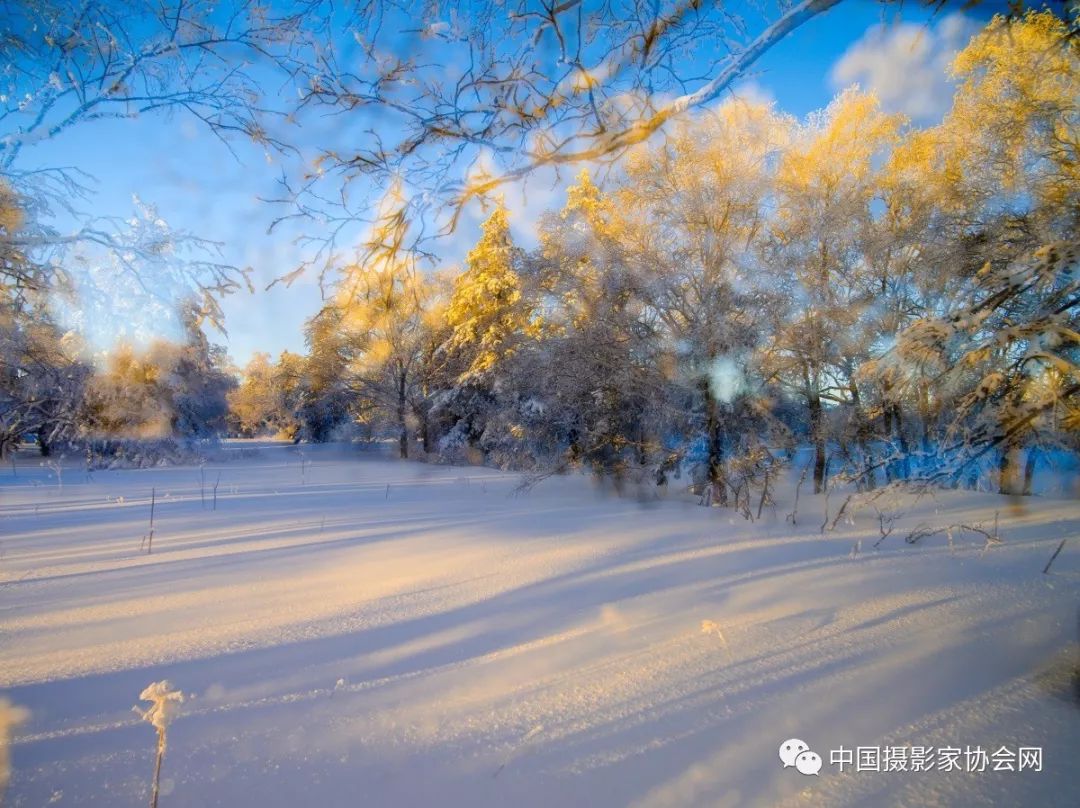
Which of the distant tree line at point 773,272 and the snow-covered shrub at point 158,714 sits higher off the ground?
the distant tree line at point 773,272

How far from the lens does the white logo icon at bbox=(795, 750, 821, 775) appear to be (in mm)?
2080

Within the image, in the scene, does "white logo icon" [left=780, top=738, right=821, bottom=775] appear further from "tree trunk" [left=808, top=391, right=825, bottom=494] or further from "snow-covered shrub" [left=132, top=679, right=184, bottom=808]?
"tree trunk" [left=808, top=391, right=825, bottom=494]

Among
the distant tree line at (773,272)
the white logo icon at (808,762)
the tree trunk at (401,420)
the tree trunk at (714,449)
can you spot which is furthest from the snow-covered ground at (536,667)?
the tree trunk at (401,420)

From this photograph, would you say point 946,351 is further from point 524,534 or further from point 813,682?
point 524,534

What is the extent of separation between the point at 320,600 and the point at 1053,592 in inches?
255

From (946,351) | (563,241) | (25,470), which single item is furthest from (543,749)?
(25,470)

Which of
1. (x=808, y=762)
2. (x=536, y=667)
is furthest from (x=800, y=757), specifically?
(x=536, y=667)

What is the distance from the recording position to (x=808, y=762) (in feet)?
6.95

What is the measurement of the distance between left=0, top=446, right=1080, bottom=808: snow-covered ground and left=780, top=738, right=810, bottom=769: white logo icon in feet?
0.15

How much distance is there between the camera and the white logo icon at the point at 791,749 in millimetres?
2135

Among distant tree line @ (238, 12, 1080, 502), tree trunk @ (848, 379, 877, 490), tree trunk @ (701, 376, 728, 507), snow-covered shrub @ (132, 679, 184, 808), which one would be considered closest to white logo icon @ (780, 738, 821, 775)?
snow-covered shrub @ (132, 679, 184, 808)

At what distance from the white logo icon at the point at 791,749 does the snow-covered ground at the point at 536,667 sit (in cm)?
4

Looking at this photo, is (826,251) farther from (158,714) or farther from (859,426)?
(158,714)

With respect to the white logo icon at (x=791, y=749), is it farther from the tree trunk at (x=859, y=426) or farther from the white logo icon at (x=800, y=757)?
the tree trunk at (x=859, y=426)
